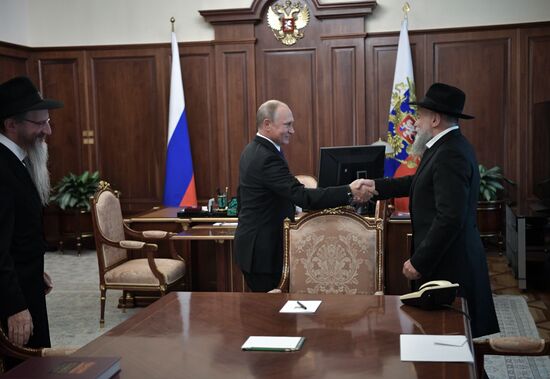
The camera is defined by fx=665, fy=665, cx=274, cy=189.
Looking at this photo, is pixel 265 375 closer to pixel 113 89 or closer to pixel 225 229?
pixel 225 229

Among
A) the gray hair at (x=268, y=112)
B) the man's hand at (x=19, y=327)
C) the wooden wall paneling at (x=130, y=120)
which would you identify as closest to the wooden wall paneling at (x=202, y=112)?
the wooden wall paneling at (x=130, y=120)

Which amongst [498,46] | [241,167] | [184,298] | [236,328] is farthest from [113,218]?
[498,46]

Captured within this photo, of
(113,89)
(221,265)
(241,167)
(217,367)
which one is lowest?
(221,265)

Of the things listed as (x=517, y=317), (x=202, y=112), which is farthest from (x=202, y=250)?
(x=202, y=112)

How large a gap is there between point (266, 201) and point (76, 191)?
17.0ft

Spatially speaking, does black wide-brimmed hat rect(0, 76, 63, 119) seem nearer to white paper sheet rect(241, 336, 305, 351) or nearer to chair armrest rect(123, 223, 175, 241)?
white paper sheet rect(241, 336, 305, 351)

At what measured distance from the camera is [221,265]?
5.04 m

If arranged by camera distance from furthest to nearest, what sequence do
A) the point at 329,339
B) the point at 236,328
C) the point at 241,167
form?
the point at 241,167 < the point at 236,328 < the point at 329,339

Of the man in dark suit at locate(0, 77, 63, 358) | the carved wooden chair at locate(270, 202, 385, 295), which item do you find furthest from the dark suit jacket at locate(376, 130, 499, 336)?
the man in dark suit at locate(0, 77, 63, 358)

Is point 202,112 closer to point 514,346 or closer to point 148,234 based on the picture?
point 148,234

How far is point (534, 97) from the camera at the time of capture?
7.43 meters

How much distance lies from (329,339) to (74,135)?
23.2ft

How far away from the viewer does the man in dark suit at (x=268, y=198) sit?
3.45m

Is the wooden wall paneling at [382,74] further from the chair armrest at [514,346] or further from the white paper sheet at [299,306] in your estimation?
the chair armrest at [514,346]
